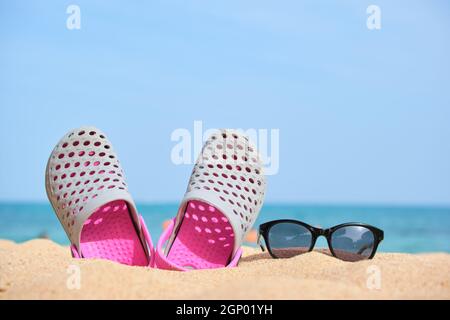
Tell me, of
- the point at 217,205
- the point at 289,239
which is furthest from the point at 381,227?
the point at 217,205

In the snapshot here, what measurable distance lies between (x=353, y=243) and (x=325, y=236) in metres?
0.14

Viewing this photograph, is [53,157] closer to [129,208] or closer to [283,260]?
[129,208]

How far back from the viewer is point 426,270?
7.72 ft

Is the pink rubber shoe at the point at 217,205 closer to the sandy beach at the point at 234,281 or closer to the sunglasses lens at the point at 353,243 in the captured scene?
the sandy beach at the point at 234,281

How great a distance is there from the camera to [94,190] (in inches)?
117

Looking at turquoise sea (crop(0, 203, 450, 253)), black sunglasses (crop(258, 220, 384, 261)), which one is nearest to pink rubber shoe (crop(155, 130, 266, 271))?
black sunglasses (crop(258, 220, 384, 261))

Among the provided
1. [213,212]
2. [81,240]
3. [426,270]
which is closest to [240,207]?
[213,212]

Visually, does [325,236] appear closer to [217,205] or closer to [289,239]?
[289,239]

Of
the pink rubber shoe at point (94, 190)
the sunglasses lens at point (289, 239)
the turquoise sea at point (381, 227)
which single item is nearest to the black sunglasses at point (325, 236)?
the sunglasses lens at point (289, 239)

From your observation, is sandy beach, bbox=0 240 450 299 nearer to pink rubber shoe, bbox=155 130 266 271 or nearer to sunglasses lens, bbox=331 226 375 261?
sunglasses lens, bbox=331 226 375 261

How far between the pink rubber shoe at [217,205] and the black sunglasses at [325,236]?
0.50 feet

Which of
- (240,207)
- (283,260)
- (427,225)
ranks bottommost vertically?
(427,225)
